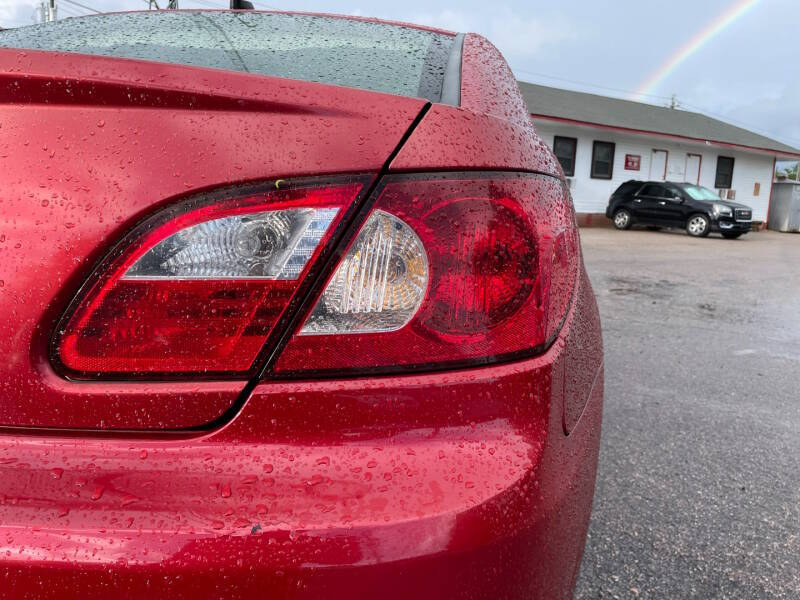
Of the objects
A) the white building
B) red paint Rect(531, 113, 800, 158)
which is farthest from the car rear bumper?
the white building

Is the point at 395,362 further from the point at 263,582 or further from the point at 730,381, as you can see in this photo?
the point at 730,381

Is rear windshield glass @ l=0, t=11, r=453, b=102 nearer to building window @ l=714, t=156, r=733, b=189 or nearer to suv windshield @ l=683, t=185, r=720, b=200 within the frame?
→ suv windshield @ l=683, t=185, r=720, b=200

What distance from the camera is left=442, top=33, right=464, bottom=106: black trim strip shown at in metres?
1.00

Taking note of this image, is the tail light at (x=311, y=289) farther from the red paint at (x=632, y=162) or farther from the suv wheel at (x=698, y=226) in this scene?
the red paint at (x=632, y=162)

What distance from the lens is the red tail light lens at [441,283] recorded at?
2.70ft

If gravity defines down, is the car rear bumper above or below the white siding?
below

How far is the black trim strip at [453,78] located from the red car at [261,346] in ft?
0.41

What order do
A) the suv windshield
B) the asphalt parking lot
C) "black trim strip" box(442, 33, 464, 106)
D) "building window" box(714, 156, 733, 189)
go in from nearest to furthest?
"black trim strip" box(442, 33, 464, 106) < the asphalt parking lot < the suv windshield < "building window" box(714, 156, 733, 189)

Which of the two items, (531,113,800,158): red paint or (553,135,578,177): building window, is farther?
(553,135,578,177): building window

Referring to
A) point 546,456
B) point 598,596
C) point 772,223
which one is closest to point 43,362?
point 546,456

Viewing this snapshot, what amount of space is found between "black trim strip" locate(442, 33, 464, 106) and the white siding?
20.2 metres

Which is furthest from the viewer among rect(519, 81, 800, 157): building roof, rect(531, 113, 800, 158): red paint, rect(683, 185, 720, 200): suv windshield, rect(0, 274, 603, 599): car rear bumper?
rect(519, 81, 800, 157): building roof

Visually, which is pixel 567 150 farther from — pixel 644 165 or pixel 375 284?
pixel 375 284

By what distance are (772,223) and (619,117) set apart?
27.1ft
